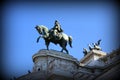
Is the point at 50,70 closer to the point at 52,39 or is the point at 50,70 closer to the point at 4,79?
Answer: the point at 52,39

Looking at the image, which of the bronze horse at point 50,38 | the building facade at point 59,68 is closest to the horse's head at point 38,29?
the bronze horse at point 50,38

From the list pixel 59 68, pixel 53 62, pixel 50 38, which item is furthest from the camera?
pixel 50 38

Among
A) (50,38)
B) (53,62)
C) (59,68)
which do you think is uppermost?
(50,38)

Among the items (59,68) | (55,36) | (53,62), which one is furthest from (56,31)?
(59,68)

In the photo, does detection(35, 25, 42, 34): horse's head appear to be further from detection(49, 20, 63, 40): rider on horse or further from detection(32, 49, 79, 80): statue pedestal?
detection(32, 49, 79, 80): statue pedestal

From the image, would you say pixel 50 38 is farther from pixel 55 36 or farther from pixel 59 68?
pixel 59 68

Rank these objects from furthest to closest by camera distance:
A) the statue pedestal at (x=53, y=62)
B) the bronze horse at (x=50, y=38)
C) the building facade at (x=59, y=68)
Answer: the bronze horse at (x=50, y=38)
the statue pedestal at (x=53, y=62)
the building facade at (x=59, y=68)

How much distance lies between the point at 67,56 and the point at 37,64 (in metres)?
2.66

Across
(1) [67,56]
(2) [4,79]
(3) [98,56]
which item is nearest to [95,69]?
(1) [67,56]

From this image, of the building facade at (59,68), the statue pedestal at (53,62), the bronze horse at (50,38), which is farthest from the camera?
the bronze horse at (50,38)

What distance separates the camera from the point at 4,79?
1623 cm

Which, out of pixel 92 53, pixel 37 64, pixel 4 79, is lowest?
pixel 4 79

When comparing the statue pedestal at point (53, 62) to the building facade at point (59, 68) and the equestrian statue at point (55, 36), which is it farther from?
the equestrian statue at point (55, 36)

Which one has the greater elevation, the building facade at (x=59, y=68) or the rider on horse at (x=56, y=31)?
the rider on horse at (x=56, y=31)
